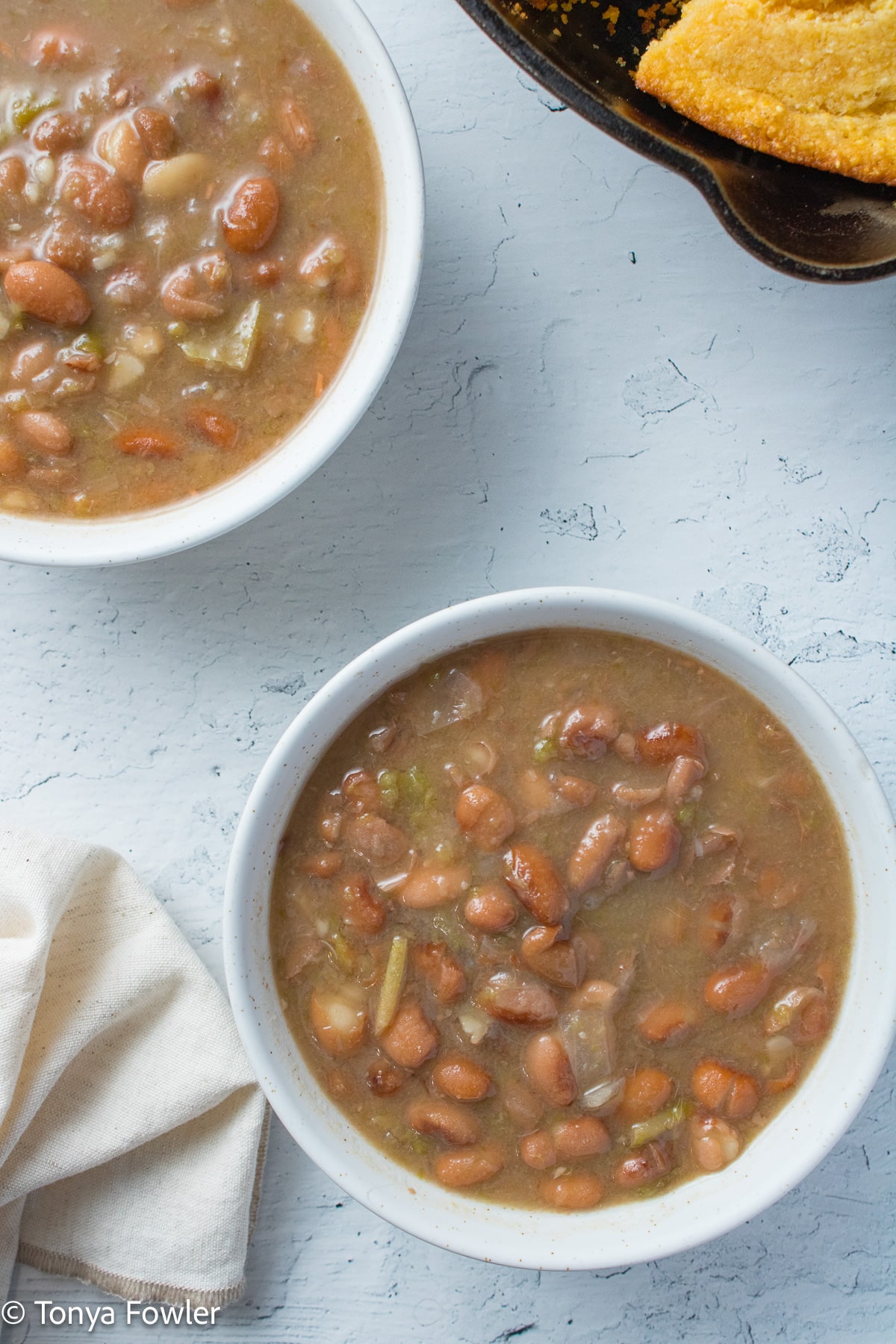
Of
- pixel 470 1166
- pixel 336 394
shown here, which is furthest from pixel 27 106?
pixel 470 1166

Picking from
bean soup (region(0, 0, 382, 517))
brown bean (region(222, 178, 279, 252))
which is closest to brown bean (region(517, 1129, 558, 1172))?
bean soup (region(0, 0, 382, 517))

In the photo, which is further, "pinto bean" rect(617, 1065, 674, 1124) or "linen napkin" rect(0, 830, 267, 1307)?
"linen napkin" rect(0, 830, 267, 1307)

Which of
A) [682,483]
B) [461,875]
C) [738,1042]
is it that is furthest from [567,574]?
[738,1042]

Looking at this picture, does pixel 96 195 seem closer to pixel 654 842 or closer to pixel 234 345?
pixel 234 345

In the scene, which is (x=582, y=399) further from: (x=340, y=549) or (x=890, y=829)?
(x=890, y=829)

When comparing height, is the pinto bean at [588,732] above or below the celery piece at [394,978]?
above

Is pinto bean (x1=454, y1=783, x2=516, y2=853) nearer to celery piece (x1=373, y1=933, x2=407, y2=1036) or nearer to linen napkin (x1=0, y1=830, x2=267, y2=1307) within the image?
celery piece (x1=373, y1=933, x2=407, y2=1036)

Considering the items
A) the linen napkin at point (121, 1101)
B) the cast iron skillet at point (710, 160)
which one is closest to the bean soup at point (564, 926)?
the linen napkin at point (121, 1101)

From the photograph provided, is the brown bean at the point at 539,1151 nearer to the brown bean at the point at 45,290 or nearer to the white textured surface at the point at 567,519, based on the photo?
the white textured surface at the point at 567,519
